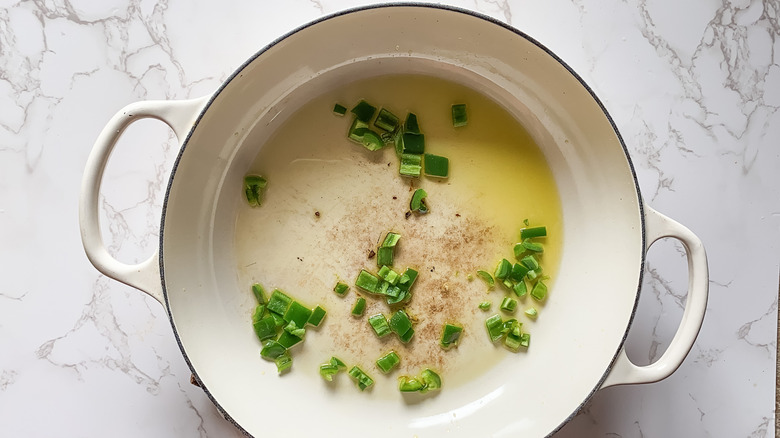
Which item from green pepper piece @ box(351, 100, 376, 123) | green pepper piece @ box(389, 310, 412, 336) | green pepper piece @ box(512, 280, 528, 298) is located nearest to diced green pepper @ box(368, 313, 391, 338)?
green pepper piece @ box(389, 310, 412, 336)

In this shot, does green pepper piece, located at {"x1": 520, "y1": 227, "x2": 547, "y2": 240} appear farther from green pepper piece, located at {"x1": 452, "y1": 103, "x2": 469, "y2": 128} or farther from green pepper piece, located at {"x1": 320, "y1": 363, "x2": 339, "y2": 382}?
green pepper piece, located at {"x1": 320, "y1": 363, "x2": 339, "y2": 382}

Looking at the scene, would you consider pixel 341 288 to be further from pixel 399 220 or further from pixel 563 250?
pixel 563 250

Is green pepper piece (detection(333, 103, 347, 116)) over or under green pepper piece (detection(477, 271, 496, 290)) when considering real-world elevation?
over

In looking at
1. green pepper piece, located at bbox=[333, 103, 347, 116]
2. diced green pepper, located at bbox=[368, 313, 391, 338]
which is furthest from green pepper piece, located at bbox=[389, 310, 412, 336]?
green pepper piece, located at bbox=[333, 103, 347, 116]

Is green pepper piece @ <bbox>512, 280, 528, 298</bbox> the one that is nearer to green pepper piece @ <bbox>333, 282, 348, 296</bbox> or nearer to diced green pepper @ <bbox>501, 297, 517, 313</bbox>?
diced green pepper @ <bbox>501, 297, 517, 313</bbox>

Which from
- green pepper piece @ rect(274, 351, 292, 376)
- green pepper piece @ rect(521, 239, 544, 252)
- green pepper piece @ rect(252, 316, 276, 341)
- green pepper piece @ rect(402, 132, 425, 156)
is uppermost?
green pepper piece @ rect(402, 132, 425, 156)

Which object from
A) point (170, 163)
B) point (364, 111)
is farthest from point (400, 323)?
point (170, 163)

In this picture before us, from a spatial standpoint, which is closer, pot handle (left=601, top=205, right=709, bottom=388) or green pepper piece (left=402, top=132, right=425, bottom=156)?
pot handle (left=601, top=205, right=709, bottom=388)

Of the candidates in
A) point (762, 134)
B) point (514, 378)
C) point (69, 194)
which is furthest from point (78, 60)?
point (762, 134)
